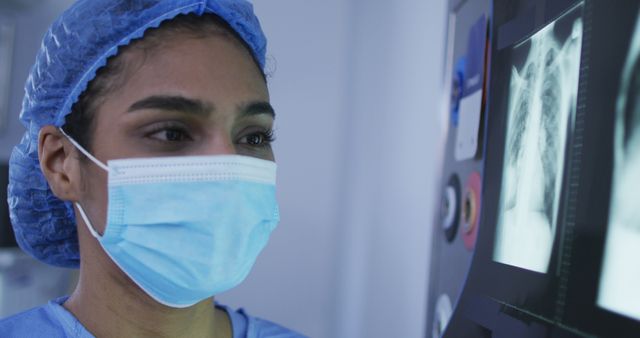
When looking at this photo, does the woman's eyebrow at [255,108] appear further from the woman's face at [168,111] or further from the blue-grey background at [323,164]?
the blue-grey background at [323,164]

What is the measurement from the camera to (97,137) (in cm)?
86

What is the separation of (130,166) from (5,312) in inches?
66.5

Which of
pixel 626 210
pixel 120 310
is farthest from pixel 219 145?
pixel 626 210

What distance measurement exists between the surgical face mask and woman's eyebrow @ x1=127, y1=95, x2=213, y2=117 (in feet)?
0.26

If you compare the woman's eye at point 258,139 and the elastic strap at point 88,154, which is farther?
the woman's eye at point 258,139

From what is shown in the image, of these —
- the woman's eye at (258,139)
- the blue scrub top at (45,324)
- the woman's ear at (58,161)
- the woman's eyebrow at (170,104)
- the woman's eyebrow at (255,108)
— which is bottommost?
the blue scrub top at (45,324)

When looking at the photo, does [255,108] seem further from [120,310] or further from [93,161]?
[120,310]

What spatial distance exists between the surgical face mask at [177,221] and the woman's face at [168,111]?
0.08 feet

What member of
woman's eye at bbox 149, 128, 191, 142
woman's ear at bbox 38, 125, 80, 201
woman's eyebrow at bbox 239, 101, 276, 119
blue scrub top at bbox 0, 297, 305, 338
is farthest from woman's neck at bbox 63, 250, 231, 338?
woman's eyebrow at bbox 239, 101, 276, 119

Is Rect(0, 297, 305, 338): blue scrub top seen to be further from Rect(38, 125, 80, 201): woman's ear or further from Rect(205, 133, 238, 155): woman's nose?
Answer: Rect(205, 133, 238, 155): woman's nose

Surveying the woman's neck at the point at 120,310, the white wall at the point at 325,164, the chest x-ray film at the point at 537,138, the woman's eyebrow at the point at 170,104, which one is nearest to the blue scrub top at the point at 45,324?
the woman's neck at the point at 120,310

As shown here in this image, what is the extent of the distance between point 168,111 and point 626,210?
0.65 m

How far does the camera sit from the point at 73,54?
884 mm

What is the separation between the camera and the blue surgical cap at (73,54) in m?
0.87
